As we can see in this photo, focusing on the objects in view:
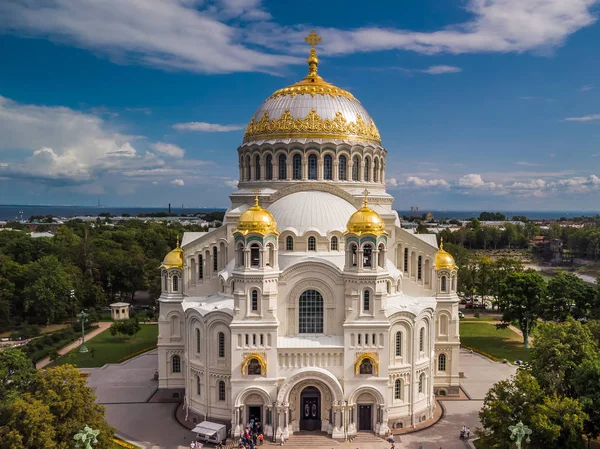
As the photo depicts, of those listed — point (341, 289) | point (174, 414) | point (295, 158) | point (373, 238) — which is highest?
point (295, 158)

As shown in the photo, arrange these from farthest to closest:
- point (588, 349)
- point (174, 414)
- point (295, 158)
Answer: point (295, 158), point (174, 414), point (588, 349)

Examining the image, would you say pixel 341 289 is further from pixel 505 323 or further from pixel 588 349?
pixel 505 323

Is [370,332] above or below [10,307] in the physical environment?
above

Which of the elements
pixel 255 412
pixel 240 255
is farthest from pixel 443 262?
pixel 255 412

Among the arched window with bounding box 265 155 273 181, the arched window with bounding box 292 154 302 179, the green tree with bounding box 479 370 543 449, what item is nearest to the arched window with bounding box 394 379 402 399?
the green tree with bounding box 479 370 543 449

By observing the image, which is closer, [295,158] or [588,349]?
[588,349]

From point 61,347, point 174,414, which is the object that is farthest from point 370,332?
point 61,347

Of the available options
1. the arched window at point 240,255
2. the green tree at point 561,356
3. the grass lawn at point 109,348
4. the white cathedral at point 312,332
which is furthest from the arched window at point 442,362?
the grass lawn at point 109,348
